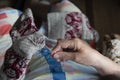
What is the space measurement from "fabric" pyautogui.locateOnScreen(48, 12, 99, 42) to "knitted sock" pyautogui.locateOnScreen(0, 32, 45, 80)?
401mm

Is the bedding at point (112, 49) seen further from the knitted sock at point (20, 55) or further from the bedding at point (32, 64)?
the knitted sock at point (20, 55)

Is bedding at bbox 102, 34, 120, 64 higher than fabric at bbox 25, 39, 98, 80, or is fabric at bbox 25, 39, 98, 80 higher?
bedding at bbox 102, 34, 120, 64

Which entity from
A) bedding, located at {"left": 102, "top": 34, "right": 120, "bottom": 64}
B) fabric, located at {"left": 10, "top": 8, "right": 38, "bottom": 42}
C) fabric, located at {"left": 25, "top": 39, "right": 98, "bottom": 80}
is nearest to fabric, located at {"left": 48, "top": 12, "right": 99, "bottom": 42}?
bedding, located at {"left": 102, "top": 34, "right": 120, "bottom": 64}

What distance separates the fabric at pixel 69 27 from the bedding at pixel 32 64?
22 cm

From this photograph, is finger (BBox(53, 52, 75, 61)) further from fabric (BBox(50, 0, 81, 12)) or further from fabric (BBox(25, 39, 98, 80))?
fabric (BBox(50, 0, 81, 12))

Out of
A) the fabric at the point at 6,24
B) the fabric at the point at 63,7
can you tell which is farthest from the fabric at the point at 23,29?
the fabric at the point at 63,7

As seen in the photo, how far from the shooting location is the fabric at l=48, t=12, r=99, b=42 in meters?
1.22

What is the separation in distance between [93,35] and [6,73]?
1.82 feet

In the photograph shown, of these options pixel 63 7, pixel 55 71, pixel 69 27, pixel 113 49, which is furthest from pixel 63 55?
pixel 63 7

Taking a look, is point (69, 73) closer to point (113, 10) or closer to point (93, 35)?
point (93, 35)

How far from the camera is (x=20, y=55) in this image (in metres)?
0.82

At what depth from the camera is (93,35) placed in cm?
127

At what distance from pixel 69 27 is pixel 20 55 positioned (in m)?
0.45

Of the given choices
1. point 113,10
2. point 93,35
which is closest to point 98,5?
point 113,10
